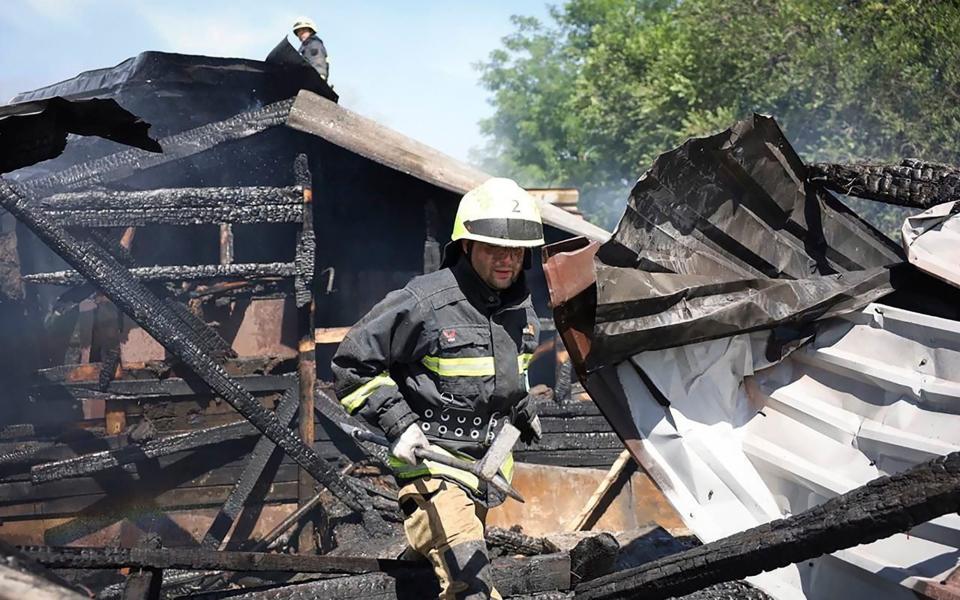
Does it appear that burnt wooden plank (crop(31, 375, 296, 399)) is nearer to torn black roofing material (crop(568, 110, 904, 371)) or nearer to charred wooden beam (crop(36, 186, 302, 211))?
charred wooden beam (crop(36, 186, 302, 211))

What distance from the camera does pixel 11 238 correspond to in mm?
6676

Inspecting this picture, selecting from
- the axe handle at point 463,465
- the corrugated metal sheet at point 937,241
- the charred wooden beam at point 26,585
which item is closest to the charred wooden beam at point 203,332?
the axe handle at point 463,465

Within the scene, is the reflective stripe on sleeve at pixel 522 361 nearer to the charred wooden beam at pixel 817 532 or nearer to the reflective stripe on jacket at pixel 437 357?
the reflective stripe on jacket at pixel 437 357

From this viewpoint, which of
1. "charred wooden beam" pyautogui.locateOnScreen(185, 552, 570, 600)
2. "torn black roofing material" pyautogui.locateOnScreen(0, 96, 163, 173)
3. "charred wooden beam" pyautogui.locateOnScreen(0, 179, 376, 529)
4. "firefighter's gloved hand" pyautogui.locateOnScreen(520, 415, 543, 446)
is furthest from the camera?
"charred wooden beam" pyautogui.locateOnScreen(0, 179, 376, 529)

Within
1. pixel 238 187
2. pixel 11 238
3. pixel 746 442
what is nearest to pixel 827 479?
pixel 746 442

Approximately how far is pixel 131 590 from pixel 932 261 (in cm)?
359

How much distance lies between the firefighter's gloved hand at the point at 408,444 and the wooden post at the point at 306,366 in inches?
142

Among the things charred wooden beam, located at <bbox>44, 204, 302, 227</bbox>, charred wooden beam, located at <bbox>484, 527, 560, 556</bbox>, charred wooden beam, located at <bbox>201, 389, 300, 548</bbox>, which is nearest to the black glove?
charred wooden beam, located at <bbox>484, 527, 560, 556</bbox>

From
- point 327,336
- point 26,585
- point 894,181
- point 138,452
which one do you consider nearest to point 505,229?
point 894,181

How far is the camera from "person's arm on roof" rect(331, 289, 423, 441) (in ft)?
10.6

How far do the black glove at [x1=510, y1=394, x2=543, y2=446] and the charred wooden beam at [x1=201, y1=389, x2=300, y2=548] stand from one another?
3.01 metres

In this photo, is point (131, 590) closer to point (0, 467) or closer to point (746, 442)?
point (746, 442)

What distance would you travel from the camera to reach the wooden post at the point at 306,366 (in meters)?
6.61

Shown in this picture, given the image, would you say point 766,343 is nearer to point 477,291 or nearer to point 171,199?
point 477,291
